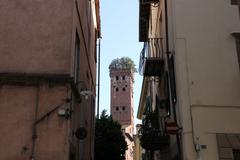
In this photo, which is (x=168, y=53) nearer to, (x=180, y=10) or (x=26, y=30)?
(x=180, y=10)

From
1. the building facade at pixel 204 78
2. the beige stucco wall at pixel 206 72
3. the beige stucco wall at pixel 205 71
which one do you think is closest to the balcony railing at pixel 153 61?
the building facade at pixel 204 78

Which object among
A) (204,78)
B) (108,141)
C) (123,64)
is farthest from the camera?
(123,64)

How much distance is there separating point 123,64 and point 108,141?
8410 centimetres

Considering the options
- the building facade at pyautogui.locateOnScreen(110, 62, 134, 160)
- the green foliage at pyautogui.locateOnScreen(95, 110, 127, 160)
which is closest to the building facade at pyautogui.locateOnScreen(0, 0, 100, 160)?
the green foliage at pyautogui.locateOnScreen(95, 110, 127, 160)

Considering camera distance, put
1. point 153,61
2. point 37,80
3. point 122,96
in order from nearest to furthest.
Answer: point 37,80
point 153,61
point 122,96

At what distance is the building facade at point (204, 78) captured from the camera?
34.6ft

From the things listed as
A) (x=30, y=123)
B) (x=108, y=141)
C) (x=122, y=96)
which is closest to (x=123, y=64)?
(x=122, y=96)

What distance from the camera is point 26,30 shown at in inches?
456

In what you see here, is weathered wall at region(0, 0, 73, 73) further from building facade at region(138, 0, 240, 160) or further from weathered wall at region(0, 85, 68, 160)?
building facade at region(138, 0, 240, 160)

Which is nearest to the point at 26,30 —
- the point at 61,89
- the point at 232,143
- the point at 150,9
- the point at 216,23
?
the point at 61,89

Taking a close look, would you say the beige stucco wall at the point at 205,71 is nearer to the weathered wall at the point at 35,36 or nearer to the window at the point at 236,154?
the window at the point at 236,154

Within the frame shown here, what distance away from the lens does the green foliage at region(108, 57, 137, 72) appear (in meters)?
114

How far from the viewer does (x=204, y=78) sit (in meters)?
11.2

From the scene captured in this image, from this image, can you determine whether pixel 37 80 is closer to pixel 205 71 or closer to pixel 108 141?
pixel 205 71
